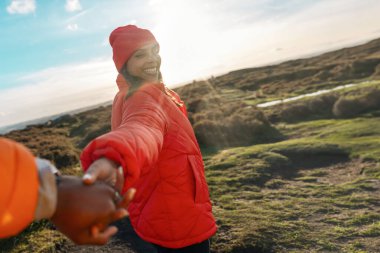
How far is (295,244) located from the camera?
17.7ft

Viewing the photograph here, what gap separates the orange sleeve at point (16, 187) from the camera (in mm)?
920

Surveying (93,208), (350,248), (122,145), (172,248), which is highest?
(122,145)

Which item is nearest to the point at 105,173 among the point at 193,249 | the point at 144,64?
the point at 144,64

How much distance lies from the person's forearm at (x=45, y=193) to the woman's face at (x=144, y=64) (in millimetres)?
1540

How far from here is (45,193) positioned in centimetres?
102

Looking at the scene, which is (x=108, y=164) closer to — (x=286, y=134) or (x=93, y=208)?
(x=93, y=208)

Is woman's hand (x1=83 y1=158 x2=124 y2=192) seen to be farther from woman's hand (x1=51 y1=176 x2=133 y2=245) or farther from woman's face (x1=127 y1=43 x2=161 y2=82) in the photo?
woman's face (x1=127 y1=43 x2=161 y2=82)

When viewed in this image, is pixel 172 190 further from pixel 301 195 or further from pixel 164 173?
pixel 301 195

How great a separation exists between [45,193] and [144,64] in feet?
5.44

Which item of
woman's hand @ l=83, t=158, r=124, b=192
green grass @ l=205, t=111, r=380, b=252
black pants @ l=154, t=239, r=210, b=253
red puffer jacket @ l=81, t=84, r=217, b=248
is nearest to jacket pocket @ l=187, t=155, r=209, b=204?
red puffer jacket @ l=81, t=84, r=217, b=248

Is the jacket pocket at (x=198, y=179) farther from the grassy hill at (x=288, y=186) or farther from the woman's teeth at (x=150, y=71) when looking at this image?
the grassy hill at (x=288, y=186)

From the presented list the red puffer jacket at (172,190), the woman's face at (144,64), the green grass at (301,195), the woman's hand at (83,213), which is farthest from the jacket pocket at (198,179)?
the green grass at (301,195)

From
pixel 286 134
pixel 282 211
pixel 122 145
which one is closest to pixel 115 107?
pixel 122 145

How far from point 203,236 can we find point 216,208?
4661mm
